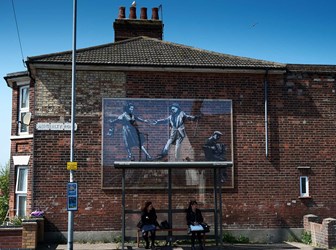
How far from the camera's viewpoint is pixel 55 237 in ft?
48.1

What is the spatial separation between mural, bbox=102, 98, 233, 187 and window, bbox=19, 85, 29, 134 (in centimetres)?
444

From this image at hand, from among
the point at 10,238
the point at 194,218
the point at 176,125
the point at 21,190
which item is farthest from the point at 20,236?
the point at 176,125

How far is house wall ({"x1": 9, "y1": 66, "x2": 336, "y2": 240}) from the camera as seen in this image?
49.2 feet

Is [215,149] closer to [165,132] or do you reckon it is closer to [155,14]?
[165,132]

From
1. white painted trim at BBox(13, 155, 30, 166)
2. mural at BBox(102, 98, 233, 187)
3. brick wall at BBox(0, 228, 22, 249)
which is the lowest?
brick wall at BBox(0, 228, 22, 249)

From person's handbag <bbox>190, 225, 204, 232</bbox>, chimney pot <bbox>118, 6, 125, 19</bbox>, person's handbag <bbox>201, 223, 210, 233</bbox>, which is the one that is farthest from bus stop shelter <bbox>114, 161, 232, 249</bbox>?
chimney pot <bbox>118, 6, 125, 19</bbox>

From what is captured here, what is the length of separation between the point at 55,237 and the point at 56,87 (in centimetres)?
515

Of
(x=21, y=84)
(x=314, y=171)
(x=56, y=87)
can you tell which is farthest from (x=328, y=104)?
(x=21, y=84)

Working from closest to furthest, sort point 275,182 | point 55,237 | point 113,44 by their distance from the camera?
1. point 55,237
2. point 275,182
3. point 113,44

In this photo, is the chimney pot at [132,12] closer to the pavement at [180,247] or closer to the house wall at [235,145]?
the house wall at [235,145]

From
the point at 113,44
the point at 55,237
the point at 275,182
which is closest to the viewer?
the point at 55,237

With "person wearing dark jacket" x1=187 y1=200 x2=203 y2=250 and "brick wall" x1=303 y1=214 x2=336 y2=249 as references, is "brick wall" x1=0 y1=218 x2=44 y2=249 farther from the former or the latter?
"brick wall" x1=303 y1=214 x2=336 y2=249

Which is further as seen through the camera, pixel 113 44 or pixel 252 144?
pixel 113 44

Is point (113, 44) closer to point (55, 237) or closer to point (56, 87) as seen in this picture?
point (56, 87)
